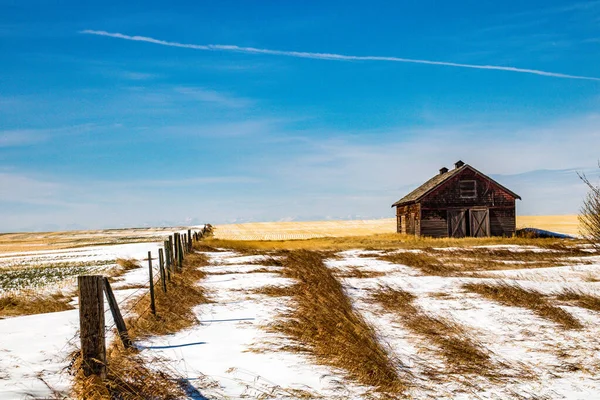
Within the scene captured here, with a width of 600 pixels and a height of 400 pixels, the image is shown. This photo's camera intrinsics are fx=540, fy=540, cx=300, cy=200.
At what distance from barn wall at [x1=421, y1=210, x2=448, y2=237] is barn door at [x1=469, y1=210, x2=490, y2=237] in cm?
203

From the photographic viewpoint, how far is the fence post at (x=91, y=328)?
21.0ft

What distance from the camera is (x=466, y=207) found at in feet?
136

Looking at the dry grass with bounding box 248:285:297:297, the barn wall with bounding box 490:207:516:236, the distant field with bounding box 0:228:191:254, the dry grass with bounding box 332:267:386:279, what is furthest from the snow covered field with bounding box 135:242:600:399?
the distant field with bounding box 0:228:191:254

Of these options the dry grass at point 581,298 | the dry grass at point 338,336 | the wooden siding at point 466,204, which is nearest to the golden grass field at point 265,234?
the wooden siding at point 466,204

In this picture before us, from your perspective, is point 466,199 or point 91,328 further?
point 466,199

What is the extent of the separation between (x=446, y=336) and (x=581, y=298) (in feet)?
18.6

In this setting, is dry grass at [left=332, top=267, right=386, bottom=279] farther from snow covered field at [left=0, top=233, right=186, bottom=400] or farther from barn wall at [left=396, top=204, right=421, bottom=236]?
barn wall at [left=396, top=204, right=421, bottom=236]

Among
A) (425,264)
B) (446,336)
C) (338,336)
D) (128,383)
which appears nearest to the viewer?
(128,383)

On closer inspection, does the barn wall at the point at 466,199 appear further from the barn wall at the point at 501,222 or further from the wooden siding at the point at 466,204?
the barn wall at the point at 501,222

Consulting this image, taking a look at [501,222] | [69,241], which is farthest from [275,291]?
[69,241]

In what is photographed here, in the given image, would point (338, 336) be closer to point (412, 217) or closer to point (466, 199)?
point (466, 199)

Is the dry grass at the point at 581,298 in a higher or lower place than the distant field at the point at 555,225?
lower

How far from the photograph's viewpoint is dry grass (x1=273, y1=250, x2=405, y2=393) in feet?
23.5

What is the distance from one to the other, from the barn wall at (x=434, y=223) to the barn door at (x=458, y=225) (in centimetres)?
37
